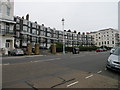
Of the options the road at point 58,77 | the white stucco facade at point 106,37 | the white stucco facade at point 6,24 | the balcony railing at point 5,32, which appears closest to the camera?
the road at point 58,77

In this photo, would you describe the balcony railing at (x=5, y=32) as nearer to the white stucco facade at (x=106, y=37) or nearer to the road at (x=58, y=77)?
the road at (x=58, y=77)

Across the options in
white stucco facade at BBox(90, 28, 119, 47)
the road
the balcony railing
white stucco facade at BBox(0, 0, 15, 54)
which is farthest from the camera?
white stucco facade at BBox(90, 28, 119, 47)

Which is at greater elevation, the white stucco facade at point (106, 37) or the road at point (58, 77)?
the white stucco facade at point (106, 37)

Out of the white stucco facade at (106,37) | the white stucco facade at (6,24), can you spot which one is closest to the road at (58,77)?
the white stucco facade at (6,24)

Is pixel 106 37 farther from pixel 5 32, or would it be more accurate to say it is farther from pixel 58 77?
pixel 58 77

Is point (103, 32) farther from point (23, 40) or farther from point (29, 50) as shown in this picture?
point (29, 50)

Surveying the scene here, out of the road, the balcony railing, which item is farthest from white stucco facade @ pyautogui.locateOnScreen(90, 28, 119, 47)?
the road

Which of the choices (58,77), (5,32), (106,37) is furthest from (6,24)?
(106,37)

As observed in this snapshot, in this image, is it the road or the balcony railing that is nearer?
the road

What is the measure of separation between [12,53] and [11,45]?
494 centimetres

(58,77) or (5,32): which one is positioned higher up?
(5,32)

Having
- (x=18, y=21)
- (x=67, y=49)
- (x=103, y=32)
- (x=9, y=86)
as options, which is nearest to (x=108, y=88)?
(x=9, y=86)

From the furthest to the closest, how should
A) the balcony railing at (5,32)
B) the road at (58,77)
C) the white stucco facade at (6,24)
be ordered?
the white stucco facade at (6,24)
the balcony railing at (5,32)
the road at (58,77)

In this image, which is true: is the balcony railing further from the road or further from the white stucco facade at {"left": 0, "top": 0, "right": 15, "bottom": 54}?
the road
